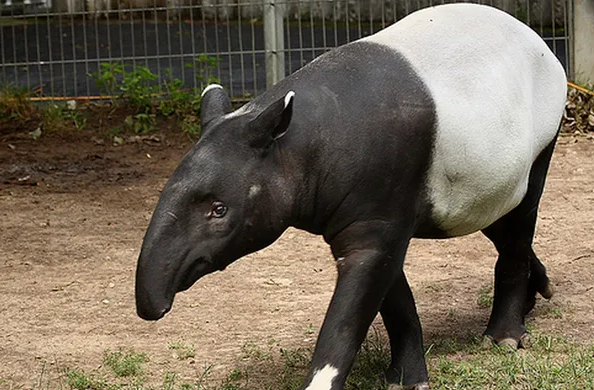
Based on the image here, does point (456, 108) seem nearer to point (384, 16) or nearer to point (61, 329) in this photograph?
point (61, 329)

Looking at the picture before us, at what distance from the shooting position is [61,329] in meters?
6.12

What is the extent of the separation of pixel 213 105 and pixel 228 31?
20.6 feet

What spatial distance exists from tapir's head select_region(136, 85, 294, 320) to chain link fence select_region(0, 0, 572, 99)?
238 inches

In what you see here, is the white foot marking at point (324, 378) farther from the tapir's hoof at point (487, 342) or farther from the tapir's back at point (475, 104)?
the tapir's hoof at point (487, 342)

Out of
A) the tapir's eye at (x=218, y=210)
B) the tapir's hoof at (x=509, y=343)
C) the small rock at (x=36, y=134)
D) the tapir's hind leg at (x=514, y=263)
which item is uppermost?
the tapir's eye at (x=218, y=210)

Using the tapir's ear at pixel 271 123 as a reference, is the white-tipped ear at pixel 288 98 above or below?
above

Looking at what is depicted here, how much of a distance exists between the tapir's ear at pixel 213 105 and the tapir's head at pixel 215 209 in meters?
0.14

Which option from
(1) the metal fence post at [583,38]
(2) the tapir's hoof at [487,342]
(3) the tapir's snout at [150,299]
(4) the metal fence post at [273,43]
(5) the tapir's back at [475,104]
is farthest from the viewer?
(4) the metal fence post at [273,43]

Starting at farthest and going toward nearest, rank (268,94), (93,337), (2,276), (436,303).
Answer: (2,276)
(436,303)
(93,337)
(268,94)

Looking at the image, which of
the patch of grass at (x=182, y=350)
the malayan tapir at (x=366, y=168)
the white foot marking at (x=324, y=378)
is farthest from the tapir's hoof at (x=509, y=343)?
the patch of grass at (x=182, y=350)

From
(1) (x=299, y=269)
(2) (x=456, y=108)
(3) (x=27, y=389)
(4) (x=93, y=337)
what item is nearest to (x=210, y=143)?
(2) (x=456, y=108)

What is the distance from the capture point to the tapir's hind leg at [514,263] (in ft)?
18.1

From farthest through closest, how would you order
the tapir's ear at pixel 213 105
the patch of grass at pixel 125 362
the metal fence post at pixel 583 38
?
the metal fence post at pixel 583 38 < the patch of grass at pixel 125 362 < the tapir's ear at pixel 213 105

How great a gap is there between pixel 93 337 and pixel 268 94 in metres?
1.95
